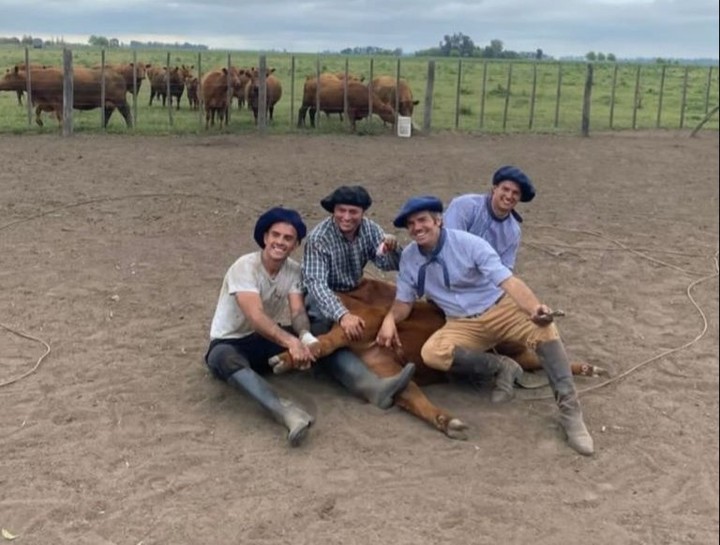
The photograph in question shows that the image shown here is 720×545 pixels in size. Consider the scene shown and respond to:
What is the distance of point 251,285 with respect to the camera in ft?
14.0

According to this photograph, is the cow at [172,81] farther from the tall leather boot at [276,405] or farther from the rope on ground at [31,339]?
the tall leather boot at [276,405]

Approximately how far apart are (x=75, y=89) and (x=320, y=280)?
1164 cm

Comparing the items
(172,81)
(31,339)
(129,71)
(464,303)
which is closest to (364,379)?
(464,303)

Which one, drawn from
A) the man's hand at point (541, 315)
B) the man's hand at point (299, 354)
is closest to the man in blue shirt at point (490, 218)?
the man's hand at point (541, 315)

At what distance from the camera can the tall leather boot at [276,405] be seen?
393cm

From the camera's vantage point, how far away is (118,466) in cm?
377

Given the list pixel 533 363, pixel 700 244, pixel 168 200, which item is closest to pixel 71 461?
pixel 533 363

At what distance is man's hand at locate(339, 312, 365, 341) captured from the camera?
Result: 4.21m

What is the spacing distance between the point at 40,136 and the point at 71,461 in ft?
32.9

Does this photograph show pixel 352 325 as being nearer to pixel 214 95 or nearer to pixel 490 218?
pixel 490 218

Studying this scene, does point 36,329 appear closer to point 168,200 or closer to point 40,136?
point 168,200

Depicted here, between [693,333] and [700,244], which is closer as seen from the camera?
[693,333]

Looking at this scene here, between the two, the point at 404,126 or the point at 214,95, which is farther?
the point at 214,95

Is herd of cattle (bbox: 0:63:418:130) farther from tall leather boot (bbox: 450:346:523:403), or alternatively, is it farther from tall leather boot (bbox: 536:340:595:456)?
tall leather boot (bbox: 536:340:595:456)
